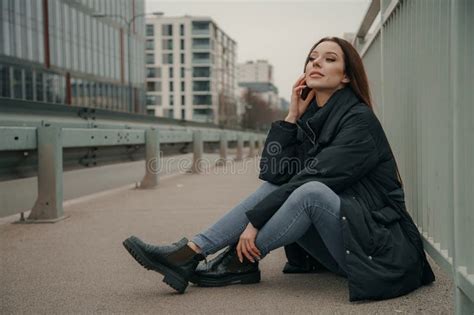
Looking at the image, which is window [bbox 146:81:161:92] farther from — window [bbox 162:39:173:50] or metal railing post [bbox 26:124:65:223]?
metal railing post [bbox 26:124:65:223]

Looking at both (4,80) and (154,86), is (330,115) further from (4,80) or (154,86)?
(154,86)

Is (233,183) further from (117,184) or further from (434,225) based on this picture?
(434,225)

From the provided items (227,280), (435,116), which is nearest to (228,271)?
(227,280)

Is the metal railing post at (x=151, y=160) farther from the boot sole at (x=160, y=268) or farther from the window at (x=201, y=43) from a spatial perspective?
the window at (x=201, y=43)

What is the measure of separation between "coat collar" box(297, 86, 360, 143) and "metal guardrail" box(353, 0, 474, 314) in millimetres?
340

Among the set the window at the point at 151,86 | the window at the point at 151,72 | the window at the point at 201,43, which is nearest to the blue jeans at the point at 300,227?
the window at the point at 201,43

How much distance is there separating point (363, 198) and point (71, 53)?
43.6m

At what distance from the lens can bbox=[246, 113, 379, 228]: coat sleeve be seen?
2670 mm

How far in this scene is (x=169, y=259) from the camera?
2.81m

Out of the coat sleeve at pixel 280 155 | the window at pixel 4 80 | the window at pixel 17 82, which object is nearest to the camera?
the coat sleeve at pixel 280 155

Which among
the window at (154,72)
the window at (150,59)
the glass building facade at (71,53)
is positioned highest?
the window at (150,59)

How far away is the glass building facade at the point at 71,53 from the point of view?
3416 centimetres

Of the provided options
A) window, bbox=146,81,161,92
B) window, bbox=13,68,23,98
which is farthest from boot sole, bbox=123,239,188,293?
window, bbox=146,81,161,92

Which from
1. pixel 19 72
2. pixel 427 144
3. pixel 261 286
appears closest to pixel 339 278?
pixel 261 286
